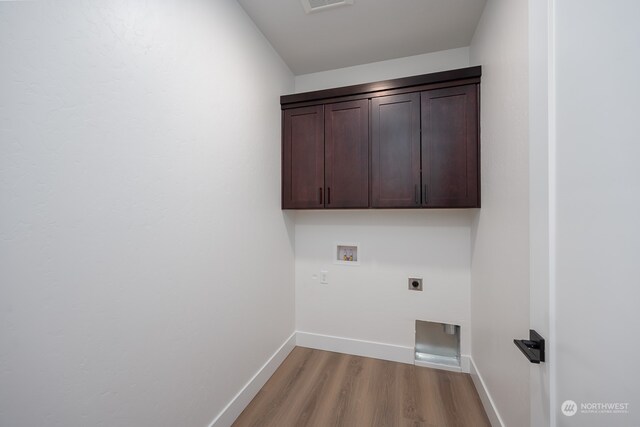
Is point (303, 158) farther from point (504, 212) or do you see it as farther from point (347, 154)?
point (504, 212)

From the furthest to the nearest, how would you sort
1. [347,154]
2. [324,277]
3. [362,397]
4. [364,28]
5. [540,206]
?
[324,277] < [347,154] < [364,28] < [362,397] < [540,206]

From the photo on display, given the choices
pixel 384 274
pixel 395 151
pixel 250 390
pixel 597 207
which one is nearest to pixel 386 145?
pixel 395 151

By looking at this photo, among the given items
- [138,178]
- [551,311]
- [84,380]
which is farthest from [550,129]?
[84,380]

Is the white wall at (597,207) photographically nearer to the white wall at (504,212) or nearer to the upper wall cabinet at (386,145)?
the white wall at (504,212)

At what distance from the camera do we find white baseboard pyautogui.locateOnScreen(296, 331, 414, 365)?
214cm

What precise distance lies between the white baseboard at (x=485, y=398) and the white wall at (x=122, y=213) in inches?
62.6

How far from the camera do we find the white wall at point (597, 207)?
20.7 inches

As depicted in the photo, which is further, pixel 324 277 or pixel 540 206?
pixel 324 277

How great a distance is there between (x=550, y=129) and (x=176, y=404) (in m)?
1.88

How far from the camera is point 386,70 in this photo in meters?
2.25

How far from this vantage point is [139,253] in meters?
1.00

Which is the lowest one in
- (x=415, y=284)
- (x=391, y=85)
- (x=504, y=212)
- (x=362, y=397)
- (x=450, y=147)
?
(x=362, y=397)
